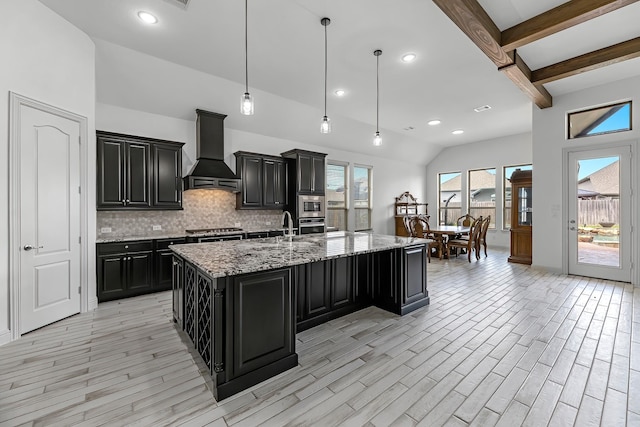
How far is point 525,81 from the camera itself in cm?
430

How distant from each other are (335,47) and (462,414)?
386 centimetres

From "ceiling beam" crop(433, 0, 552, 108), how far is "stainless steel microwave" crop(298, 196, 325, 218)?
12.9ft

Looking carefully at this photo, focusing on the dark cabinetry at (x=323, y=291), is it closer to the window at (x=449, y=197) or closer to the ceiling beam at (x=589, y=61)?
the ceiling beam at (x=589, y=61)

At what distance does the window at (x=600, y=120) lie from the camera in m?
4.73

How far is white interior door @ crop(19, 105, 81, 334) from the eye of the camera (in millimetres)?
2918

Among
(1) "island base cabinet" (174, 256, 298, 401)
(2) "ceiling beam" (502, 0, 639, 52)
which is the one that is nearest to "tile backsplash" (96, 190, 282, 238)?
(1) "island base cabinet" (174, 256, 298, 401)

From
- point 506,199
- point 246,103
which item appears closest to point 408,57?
point 246,103

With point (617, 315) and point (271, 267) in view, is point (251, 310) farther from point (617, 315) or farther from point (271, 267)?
point (617, 315)

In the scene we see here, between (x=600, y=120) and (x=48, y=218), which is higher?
(x=600, y=120)

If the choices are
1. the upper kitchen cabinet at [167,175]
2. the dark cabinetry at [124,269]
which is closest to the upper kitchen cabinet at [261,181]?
the upper kitchen cabinet at [167,175]

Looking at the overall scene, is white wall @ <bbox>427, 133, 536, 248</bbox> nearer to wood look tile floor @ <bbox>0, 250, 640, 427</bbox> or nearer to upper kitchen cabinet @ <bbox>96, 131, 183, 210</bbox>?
wood look tile floor @ <bbox>0, 250, 640, 427</bbox>

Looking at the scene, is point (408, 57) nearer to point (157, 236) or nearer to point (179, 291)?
point (179, 291)

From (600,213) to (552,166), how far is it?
110cm

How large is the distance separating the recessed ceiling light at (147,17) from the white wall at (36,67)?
932 millimetres
